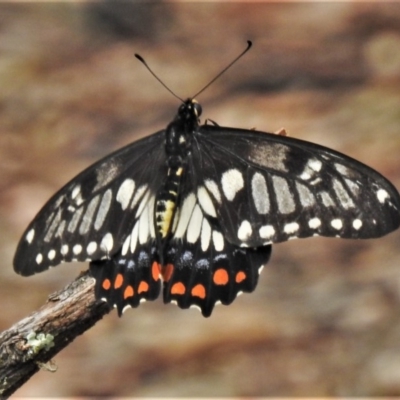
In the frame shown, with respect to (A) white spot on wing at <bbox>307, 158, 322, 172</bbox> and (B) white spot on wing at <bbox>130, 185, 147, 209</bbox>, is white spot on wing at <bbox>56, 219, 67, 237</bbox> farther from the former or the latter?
(A) white spot on wing at <bbox>307, 158, 322, 172</bbox>

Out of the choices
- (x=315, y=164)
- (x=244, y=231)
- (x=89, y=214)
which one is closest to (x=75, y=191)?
(x=89, y=214)

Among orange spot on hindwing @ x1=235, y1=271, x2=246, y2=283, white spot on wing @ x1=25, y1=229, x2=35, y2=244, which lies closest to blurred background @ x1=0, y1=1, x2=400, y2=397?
white spot on wing @ x1=25, y1=229, x2=35, y2=244

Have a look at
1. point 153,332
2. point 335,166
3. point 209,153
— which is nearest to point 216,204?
point 209,153

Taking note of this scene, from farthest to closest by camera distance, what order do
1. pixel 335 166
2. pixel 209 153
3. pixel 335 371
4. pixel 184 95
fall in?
pixel 184 95, pixel 335 371, pixel 209 153, pixel 335 166

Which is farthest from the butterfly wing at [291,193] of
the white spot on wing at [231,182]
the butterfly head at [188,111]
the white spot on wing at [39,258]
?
the white spot on wing at [39,258]

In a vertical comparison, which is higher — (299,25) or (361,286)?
(299,25)

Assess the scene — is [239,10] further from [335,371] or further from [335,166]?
[335,166]
